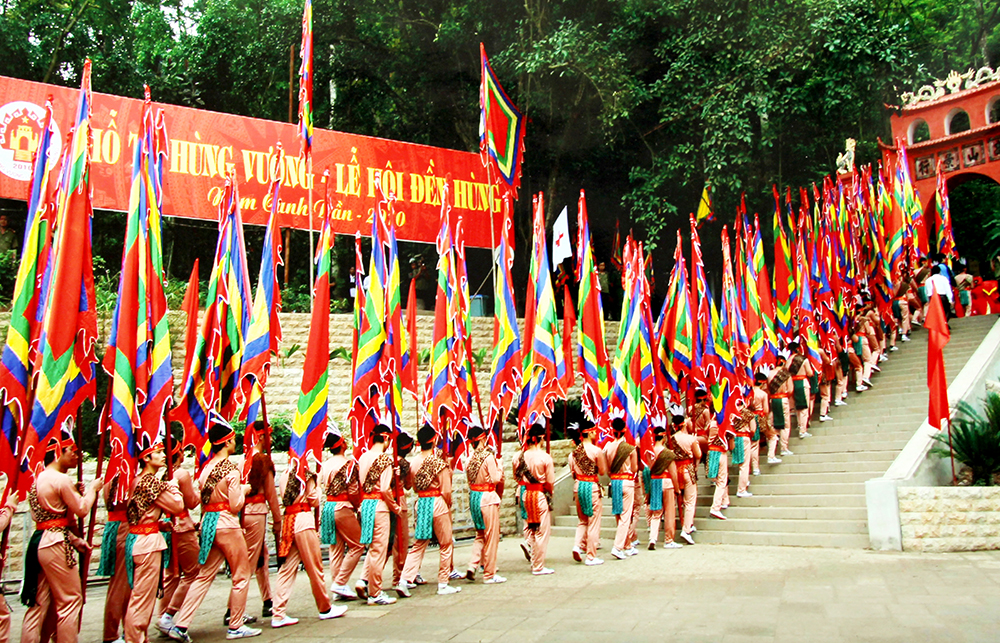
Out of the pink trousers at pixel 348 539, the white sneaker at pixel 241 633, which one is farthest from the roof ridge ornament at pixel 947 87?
the white sneaker at pixel 241 633

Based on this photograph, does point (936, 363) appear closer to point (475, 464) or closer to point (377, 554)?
point (475, 464)

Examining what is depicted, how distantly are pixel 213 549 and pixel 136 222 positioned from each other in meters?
2.94

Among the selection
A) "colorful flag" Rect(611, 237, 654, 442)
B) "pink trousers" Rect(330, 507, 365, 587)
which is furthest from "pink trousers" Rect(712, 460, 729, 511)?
"pink trousers" Rect(330, 507, 365, 587)

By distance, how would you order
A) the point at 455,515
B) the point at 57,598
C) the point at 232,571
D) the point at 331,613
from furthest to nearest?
the point at 455,515 → the point at 331,613 → the point at 232,571 → the point at 57,598

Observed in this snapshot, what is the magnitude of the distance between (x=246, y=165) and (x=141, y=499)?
12065 mm

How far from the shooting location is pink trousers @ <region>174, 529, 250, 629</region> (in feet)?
23.2

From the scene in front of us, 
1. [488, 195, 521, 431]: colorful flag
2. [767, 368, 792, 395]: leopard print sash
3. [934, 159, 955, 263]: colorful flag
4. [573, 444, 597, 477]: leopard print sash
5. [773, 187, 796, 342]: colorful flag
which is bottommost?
[573, 444, 597, 477]: leopard print sash

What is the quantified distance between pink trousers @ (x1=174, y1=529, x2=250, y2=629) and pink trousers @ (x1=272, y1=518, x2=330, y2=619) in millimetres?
367

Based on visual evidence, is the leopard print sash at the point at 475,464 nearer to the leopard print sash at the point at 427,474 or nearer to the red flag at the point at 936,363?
the leopard print sash at the point at 427,474

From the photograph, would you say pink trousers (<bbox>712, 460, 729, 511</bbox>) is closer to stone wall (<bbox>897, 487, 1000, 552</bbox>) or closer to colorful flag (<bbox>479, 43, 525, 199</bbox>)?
stone wall (<bbox>897, 487, 1000, 552</bbox>)

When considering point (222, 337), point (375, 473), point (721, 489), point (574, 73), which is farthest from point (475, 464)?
point (574, 73)

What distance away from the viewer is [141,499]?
6715 mm

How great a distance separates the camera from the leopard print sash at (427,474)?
8.99m

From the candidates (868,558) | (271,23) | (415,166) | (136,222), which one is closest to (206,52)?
(271,23)
